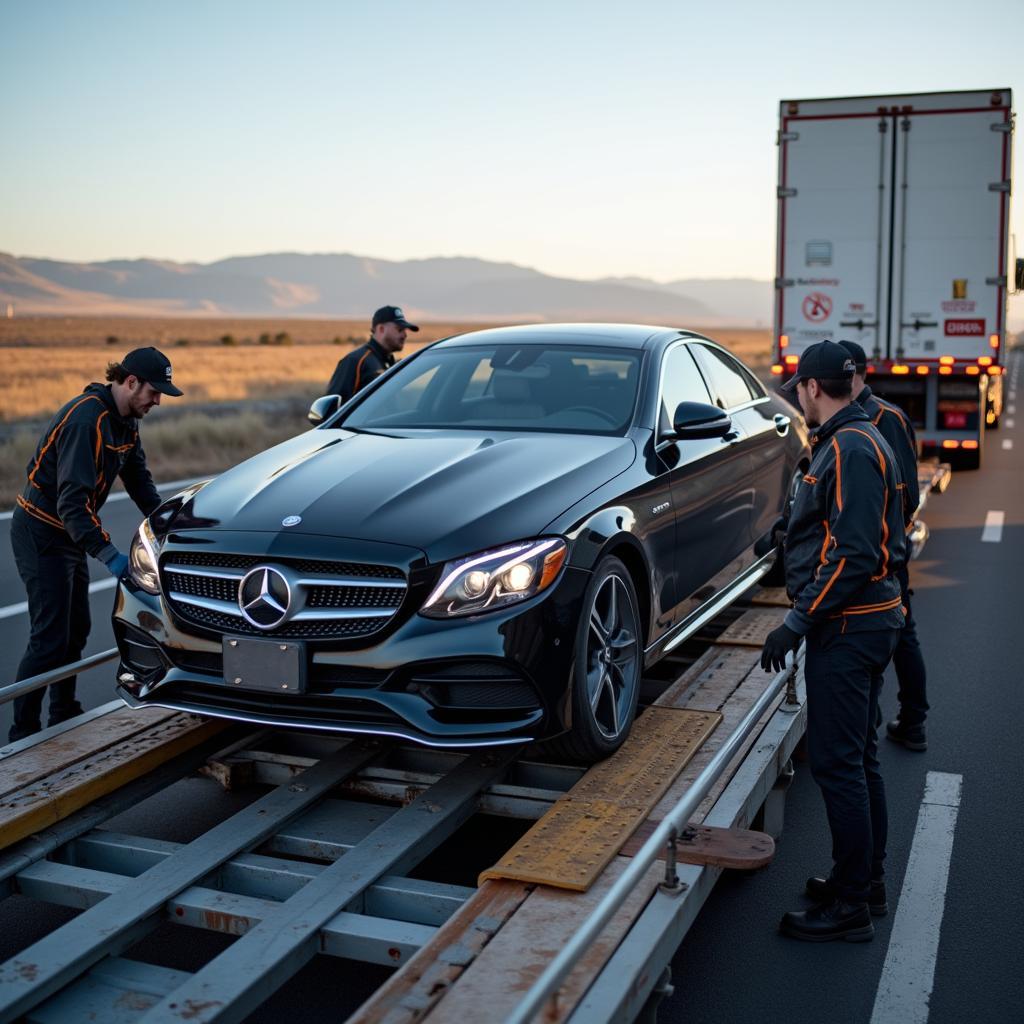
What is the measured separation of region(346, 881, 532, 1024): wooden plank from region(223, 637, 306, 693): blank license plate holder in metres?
1.01

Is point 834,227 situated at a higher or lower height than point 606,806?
higher

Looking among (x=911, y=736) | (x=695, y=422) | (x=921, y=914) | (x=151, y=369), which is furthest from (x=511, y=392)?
(x=921, y=914)

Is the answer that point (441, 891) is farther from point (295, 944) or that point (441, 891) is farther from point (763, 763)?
point (763, 763)

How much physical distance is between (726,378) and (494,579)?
3366mm

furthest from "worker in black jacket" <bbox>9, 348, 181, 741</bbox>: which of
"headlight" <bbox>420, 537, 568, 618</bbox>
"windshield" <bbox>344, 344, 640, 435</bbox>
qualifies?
"headlight" <bbox>420, 537, 568, 618</bbox>

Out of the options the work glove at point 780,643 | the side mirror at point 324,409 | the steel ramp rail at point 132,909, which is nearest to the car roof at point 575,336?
the side mirror at point 324,409

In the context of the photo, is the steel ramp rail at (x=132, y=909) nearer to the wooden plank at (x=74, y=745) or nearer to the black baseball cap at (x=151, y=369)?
the wooden plank at (x=74, y=745)

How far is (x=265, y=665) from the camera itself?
4297 millimetres

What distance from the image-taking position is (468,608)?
4.28 m

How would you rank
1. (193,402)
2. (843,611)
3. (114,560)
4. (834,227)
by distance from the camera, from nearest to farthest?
(843,611) < (114,560) < (834,227) < (193,402)

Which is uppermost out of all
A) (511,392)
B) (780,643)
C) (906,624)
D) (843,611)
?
(511,392)

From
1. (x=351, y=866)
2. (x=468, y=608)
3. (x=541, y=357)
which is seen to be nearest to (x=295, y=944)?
(x=351, y=866)

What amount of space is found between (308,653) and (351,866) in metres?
0.73

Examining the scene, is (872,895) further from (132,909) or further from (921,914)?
(132,909)
